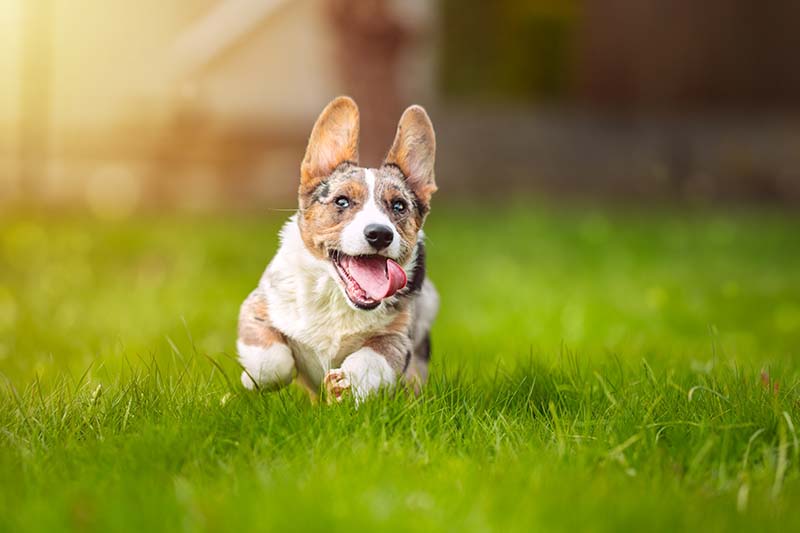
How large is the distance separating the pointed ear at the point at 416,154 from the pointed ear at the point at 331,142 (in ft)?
0.49

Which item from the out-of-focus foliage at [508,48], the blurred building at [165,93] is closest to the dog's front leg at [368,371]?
the blurred building at [165,93]

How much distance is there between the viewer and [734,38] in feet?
43.0

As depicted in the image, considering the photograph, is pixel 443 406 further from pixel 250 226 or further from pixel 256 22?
pixel 256 22

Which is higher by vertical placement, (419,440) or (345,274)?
(345,274)

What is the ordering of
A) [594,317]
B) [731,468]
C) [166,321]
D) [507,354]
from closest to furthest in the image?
[731,468] < [507,354] < [166,321] < [594,317]

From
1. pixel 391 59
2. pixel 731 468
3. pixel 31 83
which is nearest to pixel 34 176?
pixel 31 83

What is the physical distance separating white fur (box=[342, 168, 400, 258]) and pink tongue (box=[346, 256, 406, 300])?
0.17ft

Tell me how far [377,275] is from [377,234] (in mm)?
157

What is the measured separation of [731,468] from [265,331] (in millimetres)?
1484

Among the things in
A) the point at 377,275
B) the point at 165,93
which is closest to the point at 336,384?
the point at 377,275

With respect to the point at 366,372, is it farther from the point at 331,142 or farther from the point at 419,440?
the point at 331,142

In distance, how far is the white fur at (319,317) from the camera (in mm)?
3170

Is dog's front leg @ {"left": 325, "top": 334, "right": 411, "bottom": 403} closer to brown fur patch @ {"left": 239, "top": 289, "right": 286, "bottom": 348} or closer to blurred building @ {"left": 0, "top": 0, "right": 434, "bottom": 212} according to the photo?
brown fur patch @ {"left": 239, "top": 289, "right": 286, "bottom": 348}

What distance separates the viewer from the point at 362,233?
2.95 meters
